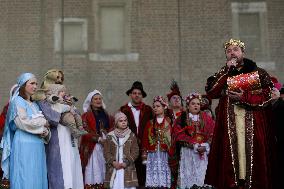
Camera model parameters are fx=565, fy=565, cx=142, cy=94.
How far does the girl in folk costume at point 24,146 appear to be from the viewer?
6172 millimetres

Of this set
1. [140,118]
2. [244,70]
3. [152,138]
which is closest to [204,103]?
[140,118]

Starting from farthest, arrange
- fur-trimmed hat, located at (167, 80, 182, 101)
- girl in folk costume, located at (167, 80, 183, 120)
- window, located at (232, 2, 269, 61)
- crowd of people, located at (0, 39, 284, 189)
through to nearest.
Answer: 1. window, located at (232, 2, 269, 61)
2. fur-trimmed hat, located at (167, 80, 182, 101)
3. girl in folk costume, located at (167, 80, 183, 120)
4. crowd of people, located at (0, 39, 284, 189)

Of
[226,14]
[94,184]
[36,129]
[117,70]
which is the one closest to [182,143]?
[94,184]

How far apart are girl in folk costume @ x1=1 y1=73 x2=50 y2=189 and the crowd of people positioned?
0.04ft

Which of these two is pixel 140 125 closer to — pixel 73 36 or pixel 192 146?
pixel 192 146

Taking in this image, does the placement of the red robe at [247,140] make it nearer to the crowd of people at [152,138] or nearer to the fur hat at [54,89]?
the crowd of people at [152,138]

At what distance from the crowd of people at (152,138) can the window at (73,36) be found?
1.87 meters

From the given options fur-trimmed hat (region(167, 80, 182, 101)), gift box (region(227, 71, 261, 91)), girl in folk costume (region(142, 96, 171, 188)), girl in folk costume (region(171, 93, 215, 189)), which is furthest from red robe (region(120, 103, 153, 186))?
gift box (region(227, 71, 261, 91))

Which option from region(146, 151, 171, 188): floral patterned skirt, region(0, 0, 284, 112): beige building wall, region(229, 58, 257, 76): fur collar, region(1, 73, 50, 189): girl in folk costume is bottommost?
region(146, 151, 171, 188): floral patterned skirt

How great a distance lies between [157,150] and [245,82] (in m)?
A: 2.20

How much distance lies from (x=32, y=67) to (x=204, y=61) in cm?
301

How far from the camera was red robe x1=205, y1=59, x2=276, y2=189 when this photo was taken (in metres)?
5.69

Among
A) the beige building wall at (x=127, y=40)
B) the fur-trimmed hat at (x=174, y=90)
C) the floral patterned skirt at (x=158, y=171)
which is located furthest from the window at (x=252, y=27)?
the floral patterned skirt at (x=158, y=171)

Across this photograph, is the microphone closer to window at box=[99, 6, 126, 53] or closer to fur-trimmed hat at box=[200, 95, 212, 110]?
fur-trimmed hat at box=[200, 95, 212, 110]
